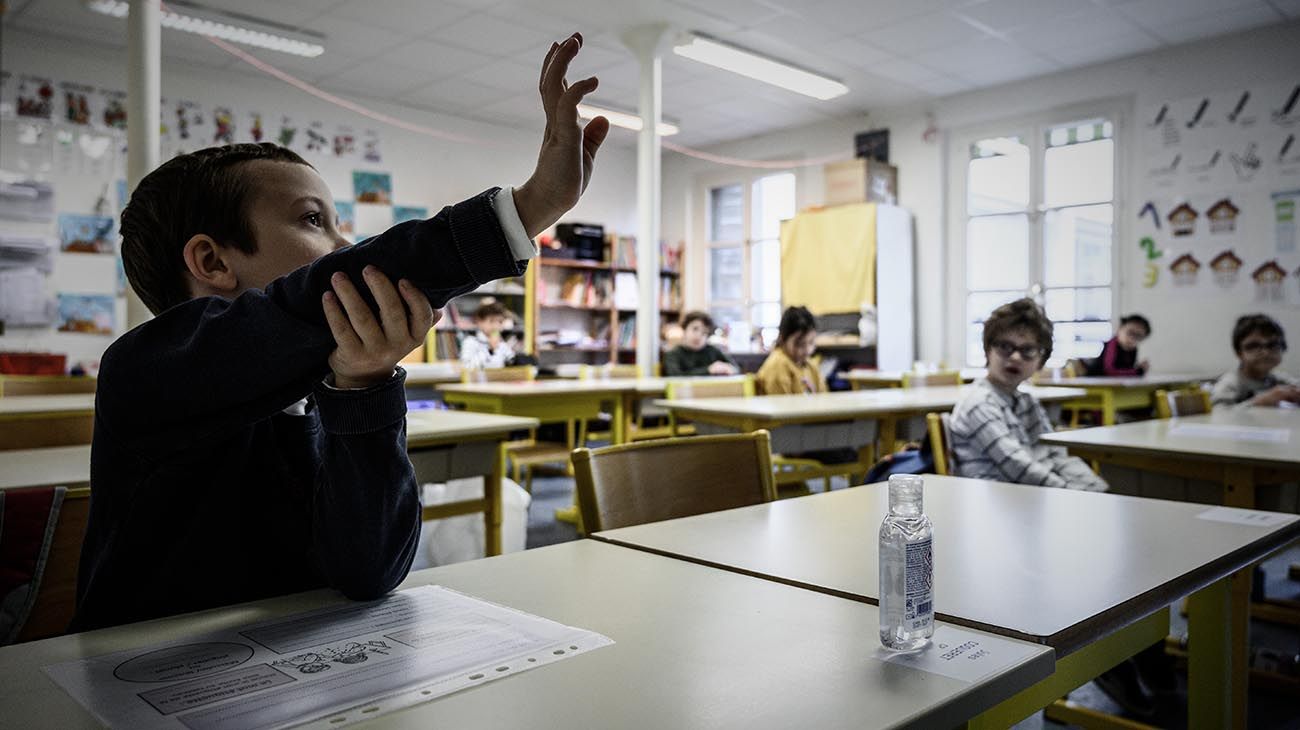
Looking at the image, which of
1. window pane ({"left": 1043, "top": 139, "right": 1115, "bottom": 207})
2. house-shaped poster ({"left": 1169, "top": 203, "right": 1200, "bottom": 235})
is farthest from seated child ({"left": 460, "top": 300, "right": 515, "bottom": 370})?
house-shaped poster ({"left": 1169, "top": 203, "right": 1200, "bottom": 235})

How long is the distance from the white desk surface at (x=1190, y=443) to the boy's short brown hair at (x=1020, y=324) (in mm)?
273

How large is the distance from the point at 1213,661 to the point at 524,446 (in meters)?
3.41

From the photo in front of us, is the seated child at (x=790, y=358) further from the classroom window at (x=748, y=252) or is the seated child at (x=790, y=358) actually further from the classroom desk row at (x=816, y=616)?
the classroom window at (x=748, y=252)

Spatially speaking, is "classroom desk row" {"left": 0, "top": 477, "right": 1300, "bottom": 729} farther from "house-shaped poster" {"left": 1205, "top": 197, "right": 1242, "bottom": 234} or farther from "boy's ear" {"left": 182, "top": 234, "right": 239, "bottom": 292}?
"house-shaped poster" {"left": 1205, "top": 197, "right": 1242, "bottom": 234}

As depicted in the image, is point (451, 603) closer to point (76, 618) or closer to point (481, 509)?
point (76, 618)

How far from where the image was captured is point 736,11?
5.29 meters

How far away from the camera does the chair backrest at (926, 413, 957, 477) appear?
2302 millimetres

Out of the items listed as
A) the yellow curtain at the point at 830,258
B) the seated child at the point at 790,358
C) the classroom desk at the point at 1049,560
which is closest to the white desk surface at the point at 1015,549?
the classroom desk at the point at 1049,560

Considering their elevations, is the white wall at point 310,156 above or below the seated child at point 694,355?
above

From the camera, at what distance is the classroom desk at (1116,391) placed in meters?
4.93

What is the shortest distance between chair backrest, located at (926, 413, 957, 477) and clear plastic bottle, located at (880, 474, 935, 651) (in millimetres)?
1636

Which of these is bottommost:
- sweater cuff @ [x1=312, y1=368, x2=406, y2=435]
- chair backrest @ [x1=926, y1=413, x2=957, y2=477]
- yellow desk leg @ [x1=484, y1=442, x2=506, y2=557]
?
yellow desk leg @ [x1=484, y1=442, x2=506, y2=557]

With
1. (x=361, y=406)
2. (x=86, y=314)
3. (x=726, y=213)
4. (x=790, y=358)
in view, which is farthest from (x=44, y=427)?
(x=726, y=213)

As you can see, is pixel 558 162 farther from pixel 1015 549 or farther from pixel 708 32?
pixel 708 32
